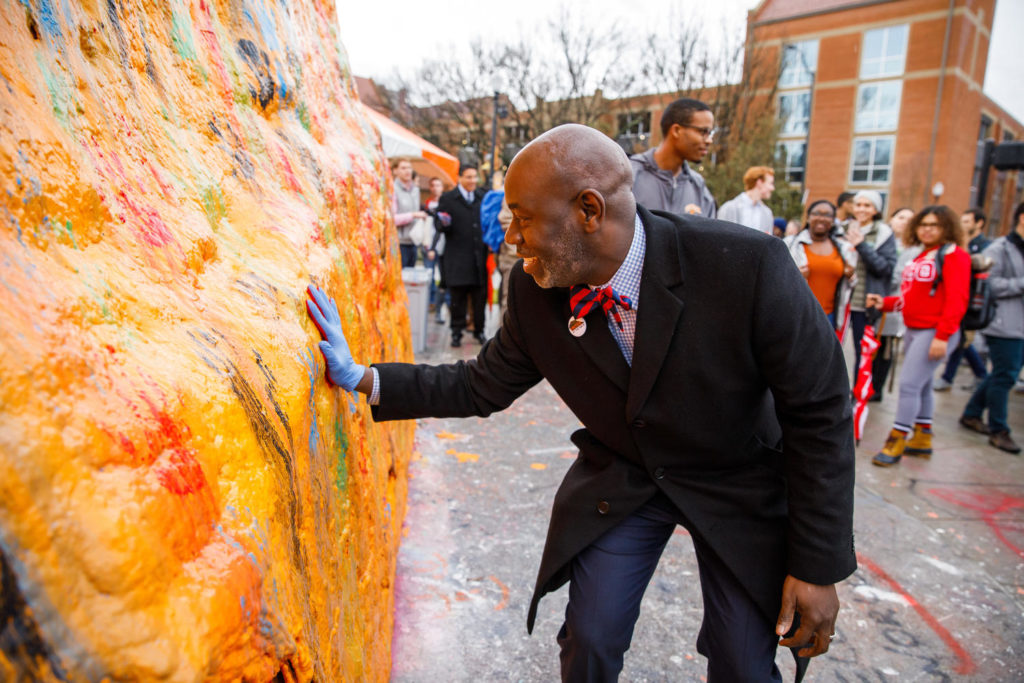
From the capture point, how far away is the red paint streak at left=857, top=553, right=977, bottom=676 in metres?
2.59

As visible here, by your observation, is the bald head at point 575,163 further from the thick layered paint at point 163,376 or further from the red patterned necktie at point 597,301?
the thick layered paint at point 163,376

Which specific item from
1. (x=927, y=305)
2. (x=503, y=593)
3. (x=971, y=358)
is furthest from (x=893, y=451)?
(x=503, y=593)

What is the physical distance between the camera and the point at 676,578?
3.07 meters

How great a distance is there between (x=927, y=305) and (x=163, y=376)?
5.12 metres

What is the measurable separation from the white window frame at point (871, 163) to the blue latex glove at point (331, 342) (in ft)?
110

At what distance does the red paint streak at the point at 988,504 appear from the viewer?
3926mm

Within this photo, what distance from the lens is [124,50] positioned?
50.1 inches

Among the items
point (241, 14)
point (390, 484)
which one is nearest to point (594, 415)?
point (390, 484)

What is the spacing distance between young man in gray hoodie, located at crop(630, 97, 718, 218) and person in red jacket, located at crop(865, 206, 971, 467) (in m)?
1.86

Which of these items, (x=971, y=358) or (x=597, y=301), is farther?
(x=971, y=358)

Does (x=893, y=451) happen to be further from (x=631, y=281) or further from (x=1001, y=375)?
(x=631, y=281)

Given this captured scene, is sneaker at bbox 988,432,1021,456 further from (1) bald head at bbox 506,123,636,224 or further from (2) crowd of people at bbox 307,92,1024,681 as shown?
(1) bald head at bbox 506,123,636,224

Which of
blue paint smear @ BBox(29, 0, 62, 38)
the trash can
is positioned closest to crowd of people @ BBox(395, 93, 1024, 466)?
the trash can

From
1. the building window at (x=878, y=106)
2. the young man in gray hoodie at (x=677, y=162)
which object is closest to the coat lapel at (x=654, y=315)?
the young man in gray hoodie at (x=677, y=162)
